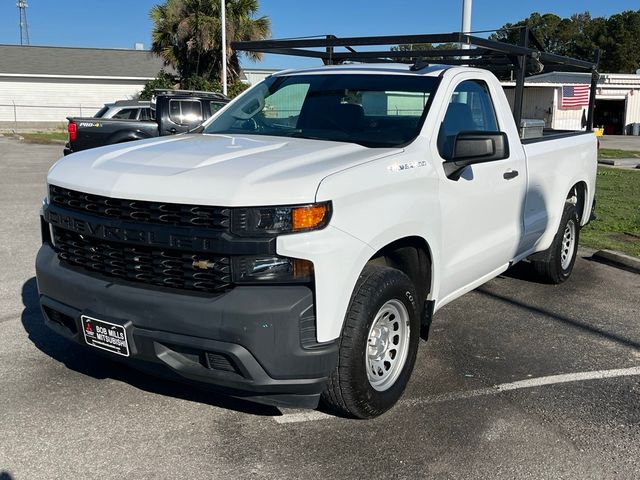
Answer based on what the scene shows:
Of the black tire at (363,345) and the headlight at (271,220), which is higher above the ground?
the headlight at (271,220)

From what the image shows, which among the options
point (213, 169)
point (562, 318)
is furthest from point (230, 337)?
point (562, 318)

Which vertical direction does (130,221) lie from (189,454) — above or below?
above

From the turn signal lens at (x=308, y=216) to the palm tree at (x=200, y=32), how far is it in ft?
96.6

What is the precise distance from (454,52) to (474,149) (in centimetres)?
237

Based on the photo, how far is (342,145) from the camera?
4008 millimetres

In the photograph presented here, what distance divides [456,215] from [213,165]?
5.53ft

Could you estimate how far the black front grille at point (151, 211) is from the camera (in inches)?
123

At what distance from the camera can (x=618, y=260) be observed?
7.56 metres

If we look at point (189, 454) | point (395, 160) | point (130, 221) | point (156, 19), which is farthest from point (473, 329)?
point (156, 19)

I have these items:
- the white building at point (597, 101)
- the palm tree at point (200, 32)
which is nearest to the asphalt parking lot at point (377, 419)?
the palm tree at point (200, 32)

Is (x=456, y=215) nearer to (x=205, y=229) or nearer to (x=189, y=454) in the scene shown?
(x=205, y=229)

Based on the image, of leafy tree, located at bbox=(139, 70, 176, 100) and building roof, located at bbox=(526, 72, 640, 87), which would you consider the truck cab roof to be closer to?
→ leafy tree, located at bbox=(139, 70, 176, 100)

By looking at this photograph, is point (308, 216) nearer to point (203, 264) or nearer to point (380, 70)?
point (203, 264)

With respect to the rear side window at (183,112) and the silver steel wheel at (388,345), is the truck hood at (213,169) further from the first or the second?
the rear side window at (183,112)
